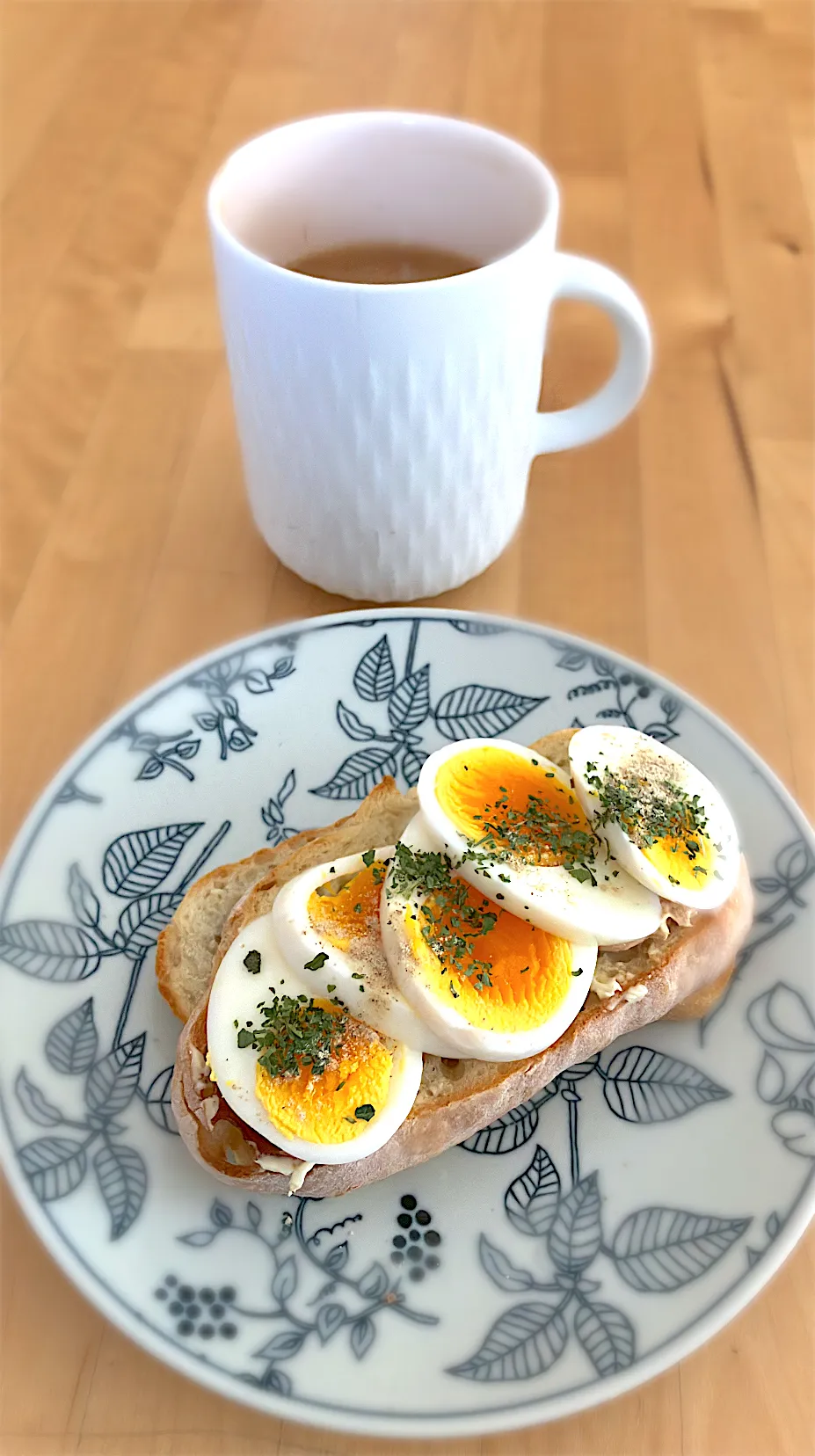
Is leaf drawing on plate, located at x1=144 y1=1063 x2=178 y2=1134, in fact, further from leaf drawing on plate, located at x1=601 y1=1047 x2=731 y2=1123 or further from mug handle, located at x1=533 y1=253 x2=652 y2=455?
mug handle, located at x1=533 y1=253 x2=652 y2=455

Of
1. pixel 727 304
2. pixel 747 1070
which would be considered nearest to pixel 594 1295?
pixel 747 1070

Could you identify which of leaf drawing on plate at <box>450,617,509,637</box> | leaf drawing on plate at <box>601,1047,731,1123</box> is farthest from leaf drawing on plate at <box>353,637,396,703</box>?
leaf drawing on plate at <box>601,1047,731,1123</box>

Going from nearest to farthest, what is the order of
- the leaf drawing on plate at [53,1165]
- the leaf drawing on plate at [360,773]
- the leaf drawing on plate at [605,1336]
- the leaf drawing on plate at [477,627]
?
the leaf drawing on plate at [605,1336] → the leaf drawing on plate at [53,1165] → the leaf drawing on plate at [360,773] → the leaf drawing on plate at [477,627]

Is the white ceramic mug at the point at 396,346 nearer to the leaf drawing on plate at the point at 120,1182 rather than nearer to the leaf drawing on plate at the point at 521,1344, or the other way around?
the leaf drawing on plate at the point at 120,1182

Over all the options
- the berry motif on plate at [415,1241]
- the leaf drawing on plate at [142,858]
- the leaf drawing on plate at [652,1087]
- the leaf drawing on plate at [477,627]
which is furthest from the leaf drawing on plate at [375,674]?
the berry motif on plate at [415,1241]

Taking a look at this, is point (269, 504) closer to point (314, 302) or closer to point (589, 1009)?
point (314, 302)
